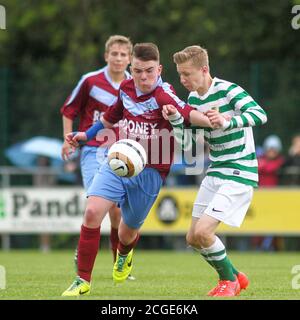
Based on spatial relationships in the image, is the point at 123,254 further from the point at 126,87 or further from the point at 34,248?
the point at 34,248

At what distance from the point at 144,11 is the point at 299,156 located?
28.1 feet

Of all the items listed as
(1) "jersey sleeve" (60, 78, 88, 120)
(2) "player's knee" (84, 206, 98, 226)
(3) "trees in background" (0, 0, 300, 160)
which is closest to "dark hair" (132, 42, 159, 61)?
(2) "player's knee" (84, 206, 98, 226)

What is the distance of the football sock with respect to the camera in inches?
302

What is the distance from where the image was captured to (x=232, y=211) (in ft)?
25.2

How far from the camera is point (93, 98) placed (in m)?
9.97

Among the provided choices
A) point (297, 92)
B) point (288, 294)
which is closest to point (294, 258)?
point (297, 92)

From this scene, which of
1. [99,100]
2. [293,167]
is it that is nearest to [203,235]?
[99,100]

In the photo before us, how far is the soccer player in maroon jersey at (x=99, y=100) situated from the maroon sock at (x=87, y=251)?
2.16 m

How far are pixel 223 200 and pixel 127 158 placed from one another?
0.82 m

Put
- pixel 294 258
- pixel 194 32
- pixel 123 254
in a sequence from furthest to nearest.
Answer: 1. pixel 194 32
2. pixel 294 258
3. pixel 123 254

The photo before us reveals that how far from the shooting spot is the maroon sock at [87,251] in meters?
7.52

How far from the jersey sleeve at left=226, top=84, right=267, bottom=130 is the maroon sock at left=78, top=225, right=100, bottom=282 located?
1348mm

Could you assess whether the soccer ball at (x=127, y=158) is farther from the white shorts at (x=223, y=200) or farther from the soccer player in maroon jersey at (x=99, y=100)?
the soccer player in maroon jersey at (x=99, y=100)

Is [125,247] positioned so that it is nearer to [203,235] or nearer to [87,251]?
[87,251]
